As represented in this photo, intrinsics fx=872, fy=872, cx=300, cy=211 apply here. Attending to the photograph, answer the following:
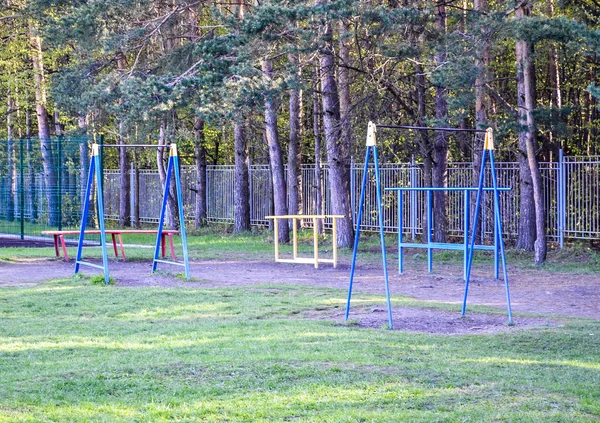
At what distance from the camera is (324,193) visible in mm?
26344

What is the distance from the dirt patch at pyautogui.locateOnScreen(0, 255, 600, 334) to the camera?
9.89 m

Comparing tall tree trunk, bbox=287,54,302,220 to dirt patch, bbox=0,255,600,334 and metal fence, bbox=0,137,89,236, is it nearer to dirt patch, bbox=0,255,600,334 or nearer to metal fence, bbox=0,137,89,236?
metal fence, bbox=0,137,89,236

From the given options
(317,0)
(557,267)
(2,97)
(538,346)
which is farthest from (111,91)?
(2,97)

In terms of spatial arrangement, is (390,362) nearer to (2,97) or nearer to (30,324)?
(30,324)

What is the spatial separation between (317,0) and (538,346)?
511 inches

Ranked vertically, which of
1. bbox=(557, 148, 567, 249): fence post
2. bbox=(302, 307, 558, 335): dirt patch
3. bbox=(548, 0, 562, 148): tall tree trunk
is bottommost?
bbox=(302, 307, 558, 335): dirt patch

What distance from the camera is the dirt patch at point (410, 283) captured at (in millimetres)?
9891

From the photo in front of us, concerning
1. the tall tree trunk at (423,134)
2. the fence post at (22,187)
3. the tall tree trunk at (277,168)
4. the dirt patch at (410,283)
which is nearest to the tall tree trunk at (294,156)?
the tall tree trunk at (277,168)

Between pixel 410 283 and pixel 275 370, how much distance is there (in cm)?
774

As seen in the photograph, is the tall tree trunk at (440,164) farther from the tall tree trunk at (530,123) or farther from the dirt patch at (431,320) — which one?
the dirt patch at (431,320)

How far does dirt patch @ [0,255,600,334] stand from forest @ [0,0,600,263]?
2.66m

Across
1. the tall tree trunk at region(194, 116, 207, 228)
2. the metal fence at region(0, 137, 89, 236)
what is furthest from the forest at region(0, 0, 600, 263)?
the tall tree trunk at region(194, 116, 207, 228)

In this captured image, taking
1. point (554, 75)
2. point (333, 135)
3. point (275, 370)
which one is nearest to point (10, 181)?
point (333, 135)

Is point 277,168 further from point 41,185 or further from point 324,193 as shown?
point 41,185
